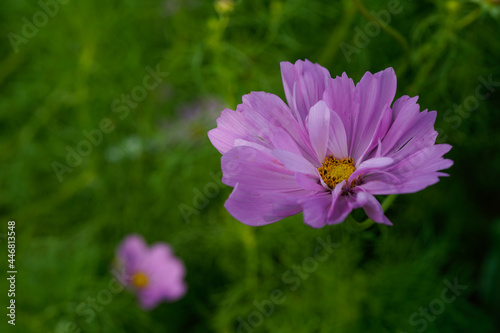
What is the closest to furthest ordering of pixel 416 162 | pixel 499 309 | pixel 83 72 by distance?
pixel 416 162, pixel 499 309, pixel 83 72

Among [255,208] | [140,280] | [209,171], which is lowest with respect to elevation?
[140,280]

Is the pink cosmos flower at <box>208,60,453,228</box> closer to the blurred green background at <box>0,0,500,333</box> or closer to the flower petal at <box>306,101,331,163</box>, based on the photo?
the flower petal at <box>306,101,331,163</box>

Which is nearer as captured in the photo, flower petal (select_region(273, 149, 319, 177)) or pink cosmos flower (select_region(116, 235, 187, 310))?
flower petal (select_region(273, 149, 319, 177))

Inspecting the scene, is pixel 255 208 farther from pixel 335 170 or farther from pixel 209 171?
pixel 209 171

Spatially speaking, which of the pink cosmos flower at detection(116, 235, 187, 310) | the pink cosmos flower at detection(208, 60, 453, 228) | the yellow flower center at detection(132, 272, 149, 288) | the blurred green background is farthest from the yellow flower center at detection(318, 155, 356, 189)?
the yellow flower center at detection(132, 272, 149, 288)

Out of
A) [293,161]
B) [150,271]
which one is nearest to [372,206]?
[293,161]

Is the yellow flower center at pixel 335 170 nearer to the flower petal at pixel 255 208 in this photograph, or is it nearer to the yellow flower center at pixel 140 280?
the flower petal at pixel 255 208

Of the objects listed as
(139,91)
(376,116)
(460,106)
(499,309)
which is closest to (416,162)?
(376,116)

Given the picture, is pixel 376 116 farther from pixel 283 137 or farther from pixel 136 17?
pixel 136 17
